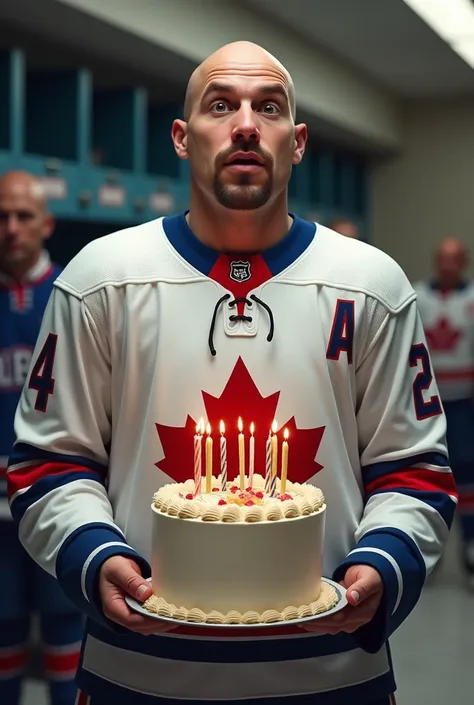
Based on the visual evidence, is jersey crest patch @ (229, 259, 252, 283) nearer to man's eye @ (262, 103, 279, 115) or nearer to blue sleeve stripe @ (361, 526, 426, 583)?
man's eye @ (262, 103, 279, 115)

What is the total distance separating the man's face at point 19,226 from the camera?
123 inches

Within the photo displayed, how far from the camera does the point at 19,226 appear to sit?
3189mm

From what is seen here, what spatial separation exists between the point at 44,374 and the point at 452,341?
3867 millimetres

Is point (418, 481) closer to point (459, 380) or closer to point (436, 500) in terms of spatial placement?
point (436, 500)

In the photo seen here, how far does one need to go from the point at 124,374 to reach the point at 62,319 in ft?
0.42

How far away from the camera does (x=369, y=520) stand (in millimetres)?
1542

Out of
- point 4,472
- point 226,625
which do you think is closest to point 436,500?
point 226,625

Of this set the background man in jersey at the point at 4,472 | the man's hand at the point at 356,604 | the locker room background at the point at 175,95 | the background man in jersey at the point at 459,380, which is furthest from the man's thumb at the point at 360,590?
the background man in jersey at the point at 459,380

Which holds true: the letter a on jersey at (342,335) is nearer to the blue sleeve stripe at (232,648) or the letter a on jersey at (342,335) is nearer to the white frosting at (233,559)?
the white frosting at (233,559)

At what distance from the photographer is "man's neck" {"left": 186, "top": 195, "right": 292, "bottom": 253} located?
1.61 metres

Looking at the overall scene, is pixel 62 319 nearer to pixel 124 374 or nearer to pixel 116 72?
pixel 124 374

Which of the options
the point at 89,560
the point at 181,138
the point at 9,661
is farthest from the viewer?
the point at 9,661

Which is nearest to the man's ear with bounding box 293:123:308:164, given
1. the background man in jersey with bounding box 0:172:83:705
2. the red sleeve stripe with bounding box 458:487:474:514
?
the background man in jersey with bounding box 0:172:83:705

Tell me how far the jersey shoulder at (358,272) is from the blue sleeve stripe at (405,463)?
221 millimetres
